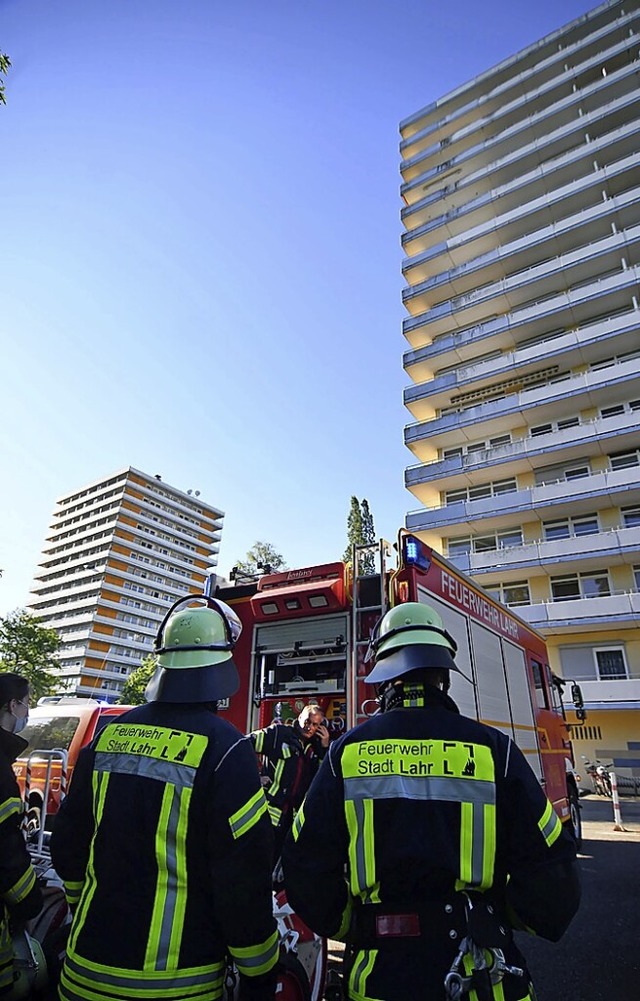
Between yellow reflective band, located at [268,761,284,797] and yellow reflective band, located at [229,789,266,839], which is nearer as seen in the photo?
yellow reflective band, located at [229,789,266,839]

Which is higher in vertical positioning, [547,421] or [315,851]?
[547,421]

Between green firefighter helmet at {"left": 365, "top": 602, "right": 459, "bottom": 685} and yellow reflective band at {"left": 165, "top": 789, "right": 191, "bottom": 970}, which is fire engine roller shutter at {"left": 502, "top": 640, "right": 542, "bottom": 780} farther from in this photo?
yellow reflective band at {"left": 165, "top": 789, "right": 191, "bottom": 970}

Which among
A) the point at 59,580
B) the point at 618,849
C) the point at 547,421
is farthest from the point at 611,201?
the point at 59,580

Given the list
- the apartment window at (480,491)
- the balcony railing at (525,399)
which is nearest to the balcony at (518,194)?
the balcony railing at (525,399)

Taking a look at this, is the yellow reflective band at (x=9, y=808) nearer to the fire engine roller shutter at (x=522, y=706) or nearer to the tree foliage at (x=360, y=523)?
the fire engine roller shutter at (x=522, y=706)

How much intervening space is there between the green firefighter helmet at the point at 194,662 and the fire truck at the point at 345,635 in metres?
2.60

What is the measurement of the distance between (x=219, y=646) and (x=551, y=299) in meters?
29.9

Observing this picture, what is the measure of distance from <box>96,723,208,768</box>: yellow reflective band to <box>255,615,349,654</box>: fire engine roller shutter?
326 cm

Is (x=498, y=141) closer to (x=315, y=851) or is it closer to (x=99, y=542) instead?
(x=315, y=851)

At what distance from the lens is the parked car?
6596 millimetres

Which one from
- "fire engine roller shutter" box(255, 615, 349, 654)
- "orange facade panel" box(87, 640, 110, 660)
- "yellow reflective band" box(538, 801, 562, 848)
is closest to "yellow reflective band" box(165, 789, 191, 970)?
"yellow reflective band" box(538, 801, 562, 848)

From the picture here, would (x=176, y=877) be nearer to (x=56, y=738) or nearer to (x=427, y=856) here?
(x=427, y=856)

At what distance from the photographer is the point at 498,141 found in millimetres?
31406

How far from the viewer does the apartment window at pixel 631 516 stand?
2258 cm
